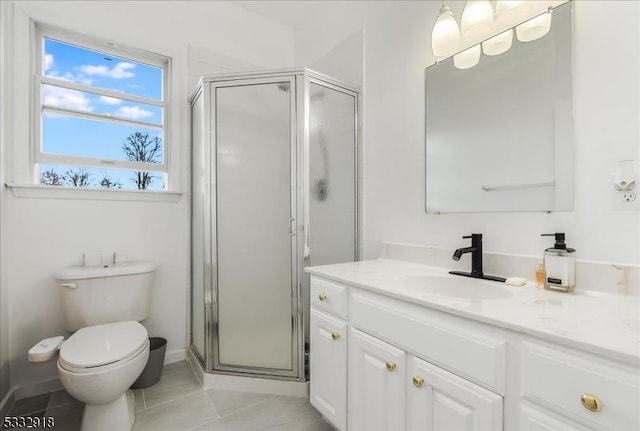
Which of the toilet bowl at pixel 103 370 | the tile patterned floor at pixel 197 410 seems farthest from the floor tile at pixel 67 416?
the toilet bowl at pixel 103 370

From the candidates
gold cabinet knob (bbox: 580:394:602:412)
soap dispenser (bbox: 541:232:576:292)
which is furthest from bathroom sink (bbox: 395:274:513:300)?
gold cabinet knob (bbox: 580:394:602:412)

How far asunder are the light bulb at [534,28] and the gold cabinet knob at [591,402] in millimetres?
1208

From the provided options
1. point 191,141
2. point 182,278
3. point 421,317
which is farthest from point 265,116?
point 421,317

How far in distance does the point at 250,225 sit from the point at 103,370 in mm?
976

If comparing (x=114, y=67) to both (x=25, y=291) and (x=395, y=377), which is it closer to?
(x=25, y=291)

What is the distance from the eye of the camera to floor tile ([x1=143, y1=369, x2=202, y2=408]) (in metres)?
1.73

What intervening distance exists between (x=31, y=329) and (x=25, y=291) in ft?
0.73

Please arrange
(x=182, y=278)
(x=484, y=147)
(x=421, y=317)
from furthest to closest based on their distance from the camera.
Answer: (x=182, y=278) < (x=484, y=147) < (x=421, y=317)

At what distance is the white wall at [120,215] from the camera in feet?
5.64

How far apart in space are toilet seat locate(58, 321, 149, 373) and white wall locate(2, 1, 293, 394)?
48 centimetres

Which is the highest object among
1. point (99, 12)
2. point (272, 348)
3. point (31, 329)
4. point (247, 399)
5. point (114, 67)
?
point (99, 12)

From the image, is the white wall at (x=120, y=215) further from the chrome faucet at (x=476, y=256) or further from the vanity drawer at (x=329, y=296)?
the chrome faucet at (x=476, y=256)

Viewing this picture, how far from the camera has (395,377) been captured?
3.36 ft

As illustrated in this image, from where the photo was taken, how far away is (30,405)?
1648 millimetres
